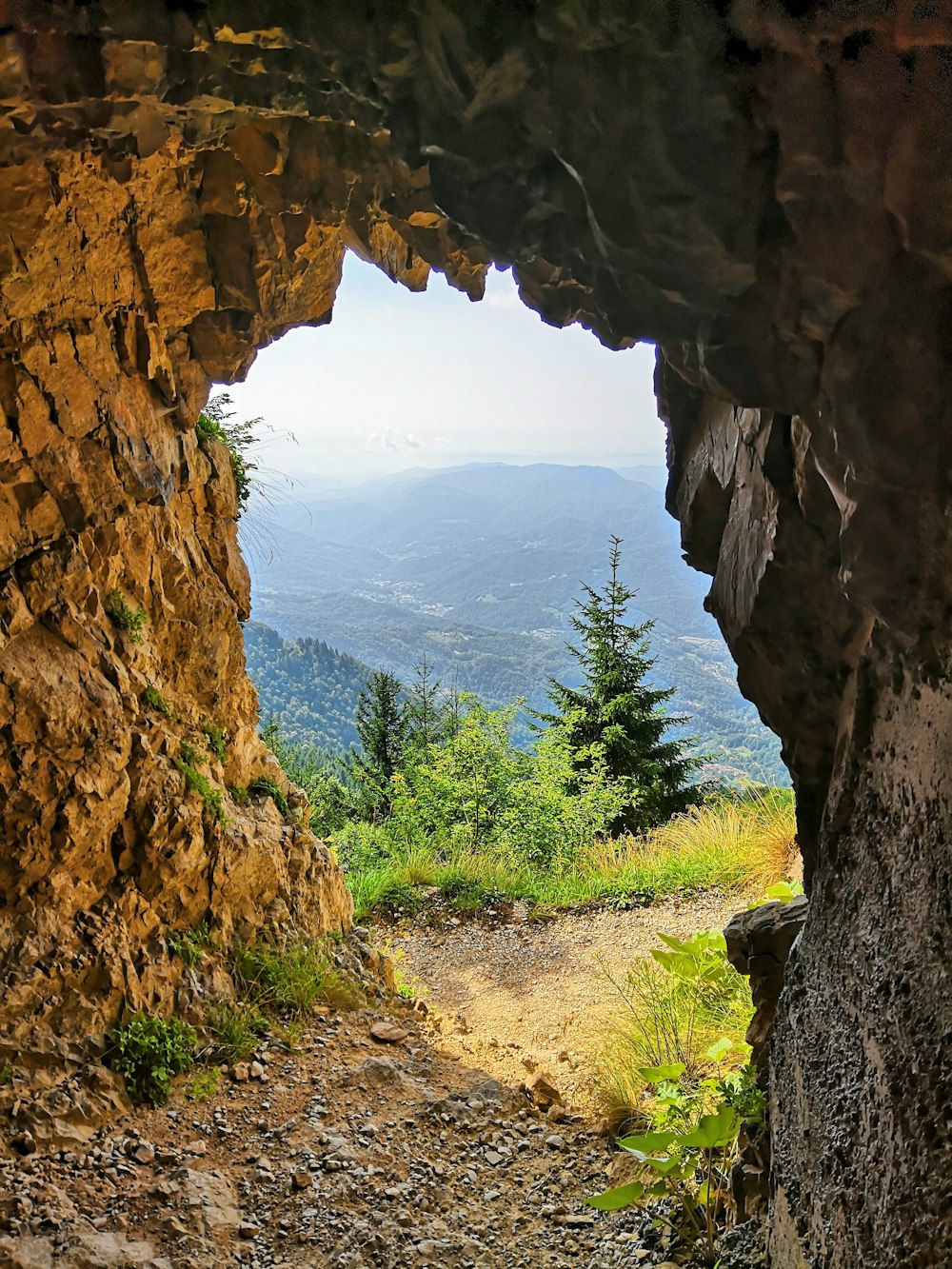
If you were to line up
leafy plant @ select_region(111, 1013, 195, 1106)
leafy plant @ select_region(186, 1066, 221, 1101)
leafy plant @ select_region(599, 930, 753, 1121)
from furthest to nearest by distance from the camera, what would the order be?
leafy plant @ select_region(599, 930, 753, 1121), leafy plant @ select_region(186, 1066, 221, 1101), leafy plant @ select_region(111, 1013, 195, 1106)

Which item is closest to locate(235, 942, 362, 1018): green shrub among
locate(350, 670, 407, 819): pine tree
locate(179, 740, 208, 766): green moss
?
locate(179, 740, 208, 766): green moss

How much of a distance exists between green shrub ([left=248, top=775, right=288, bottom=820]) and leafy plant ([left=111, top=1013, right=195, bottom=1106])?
163 centimetres

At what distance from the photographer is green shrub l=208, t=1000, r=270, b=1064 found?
423cm

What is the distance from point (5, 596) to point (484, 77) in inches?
121

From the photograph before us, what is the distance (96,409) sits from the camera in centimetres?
365

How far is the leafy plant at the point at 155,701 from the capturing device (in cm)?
446

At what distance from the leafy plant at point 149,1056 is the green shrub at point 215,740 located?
5.07 feet

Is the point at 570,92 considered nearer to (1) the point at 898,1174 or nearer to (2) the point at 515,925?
(1) the point at 898,1174

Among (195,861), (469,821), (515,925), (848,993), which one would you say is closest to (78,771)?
(195,861)

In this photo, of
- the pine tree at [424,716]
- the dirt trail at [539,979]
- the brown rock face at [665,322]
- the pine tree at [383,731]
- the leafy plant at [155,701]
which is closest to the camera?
the brown rock face at [665,322]

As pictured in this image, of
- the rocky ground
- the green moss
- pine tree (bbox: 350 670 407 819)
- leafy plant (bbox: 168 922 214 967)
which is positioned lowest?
pine tree (bbox: 350 670 407 819)

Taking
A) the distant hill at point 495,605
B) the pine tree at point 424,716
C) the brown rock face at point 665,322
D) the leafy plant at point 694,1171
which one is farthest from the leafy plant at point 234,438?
the distant hill at point 495,605

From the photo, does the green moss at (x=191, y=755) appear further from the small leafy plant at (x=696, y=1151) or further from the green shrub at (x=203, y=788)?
the small leafy plant at (x=696, y=1151)

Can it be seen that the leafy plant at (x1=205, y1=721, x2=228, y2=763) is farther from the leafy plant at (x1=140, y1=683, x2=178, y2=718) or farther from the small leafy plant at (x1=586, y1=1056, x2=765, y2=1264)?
the small leafy plant at (x1=586, y1=1056, x2=765, y2=1264)
